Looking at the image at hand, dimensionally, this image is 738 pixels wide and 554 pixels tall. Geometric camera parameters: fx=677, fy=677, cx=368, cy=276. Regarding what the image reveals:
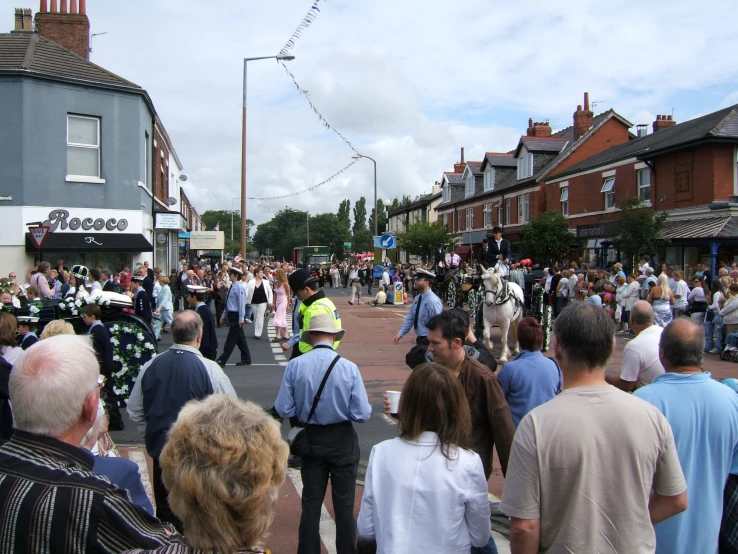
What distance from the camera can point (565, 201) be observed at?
37125 millimetres

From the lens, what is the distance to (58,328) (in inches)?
235

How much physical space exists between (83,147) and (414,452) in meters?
19.9

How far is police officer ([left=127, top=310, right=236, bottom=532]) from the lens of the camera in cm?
465

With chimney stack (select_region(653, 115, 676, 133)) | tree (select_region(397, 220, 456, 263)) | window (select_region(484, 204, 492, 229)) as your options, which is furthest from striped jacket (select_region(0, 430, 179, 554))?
window (select_region(484, 204, 492, 229))

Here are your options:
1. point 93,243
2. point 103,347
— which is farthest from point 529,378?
point 93,243

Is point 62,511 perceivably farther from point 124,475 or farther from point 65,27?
point 65,27

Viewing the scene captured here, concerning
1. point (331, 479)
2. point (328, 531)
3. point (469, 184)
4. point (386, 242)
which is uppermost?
point (469, 184)

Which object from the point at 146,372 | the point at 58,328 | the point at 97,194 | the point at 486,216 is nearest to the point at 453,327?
the point at 146,372

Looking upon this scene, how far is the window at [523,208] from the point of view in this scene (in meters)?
40.9

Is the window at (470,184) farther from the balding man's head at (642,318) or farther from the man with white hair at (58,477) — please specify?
the man with white hair at (58,477)

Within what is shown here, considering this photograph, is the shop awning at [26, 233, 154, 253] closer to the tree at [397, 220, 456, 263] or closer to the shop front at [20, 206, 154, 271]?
the shop front at [20, 206, 154, 271]

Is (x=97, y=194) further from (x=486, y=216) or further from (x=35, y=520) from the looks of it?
(x=486, y=216)

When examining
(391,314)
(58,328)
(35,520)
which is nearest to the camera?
(35,520)

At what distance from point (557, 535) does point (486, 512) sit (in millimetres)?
387
